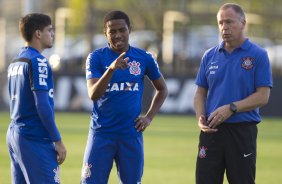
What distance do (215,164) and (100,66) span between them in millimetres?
1480

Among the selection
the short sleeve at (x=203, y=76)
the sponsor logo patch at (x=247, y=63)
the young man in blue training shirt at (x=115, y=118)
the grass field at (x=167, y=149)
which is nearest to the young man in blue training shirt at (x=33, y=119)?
the young man in blue training shirt at (x=115, y=118)

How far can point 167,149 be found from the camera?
60.4ft

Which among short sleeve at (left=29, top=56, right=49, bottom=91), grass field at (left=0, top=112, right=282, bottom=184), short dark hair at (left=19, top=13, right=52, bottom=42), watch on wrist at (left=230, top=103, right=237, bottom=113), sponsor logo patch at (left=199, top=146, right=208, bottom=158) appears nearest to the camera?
short sleeve at (left=29, top=56, right=49, bottom=91)

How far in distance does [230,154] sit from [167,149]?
965cm

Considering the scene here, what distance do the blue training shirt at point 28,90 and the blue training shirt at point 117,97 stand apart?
0.74m

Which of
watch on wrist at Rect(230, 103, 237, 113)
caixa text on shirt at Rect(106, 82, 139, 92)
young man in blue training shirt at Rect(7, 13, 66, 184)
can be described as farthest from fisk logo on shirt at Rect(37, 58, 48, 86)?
watch on wrist at Rect(230, 103, 237, 113)

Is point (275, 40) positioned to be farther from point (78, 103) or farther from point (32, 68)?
point (32, 68)

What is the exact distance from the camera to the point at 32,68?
8.16 metres

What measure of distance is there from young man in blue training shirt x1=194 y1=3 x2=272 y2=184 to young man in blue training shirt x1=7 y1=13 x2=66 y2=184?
58.1 inches

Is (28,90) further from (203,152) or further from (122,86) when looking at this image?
(203,152)

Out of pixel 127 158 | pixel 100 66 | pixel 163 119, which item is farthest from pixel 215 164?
pixel 163 119

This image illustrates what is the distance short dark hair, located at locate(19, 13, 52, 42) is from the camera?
8.43 metres

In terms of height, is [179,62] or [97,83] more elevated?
[97,83]

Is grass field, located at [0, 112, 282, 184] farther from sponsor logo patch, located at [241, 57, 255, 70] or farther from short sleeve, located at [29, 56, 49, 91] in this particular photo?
short sleeve, located at [29, 56, 49, 91]
